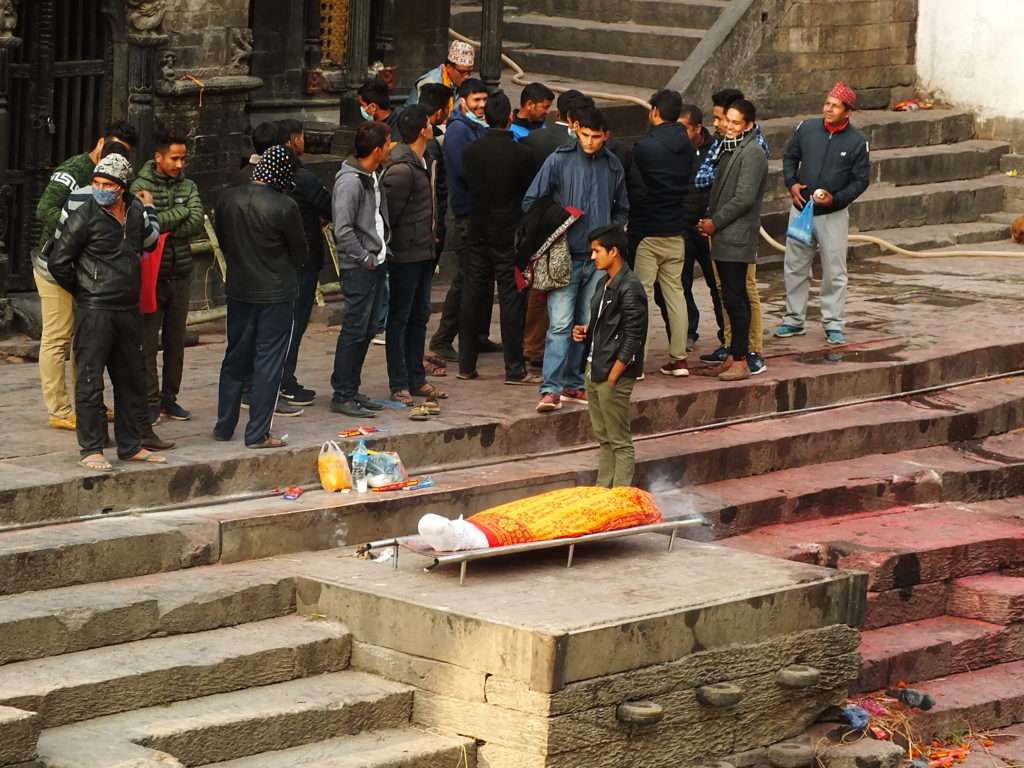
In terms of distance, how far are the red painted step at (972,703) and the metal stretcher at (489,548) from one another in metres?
1.72

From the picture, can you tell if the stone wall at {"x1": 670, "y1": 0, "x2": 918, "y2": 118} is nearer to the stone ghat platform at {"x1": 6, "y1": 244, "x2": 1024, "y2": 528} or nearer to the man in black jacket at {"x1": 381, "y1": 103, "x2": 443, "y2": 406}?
the stone ghat platform at {"x1": 6, "y1": 244, "x2": 1024, "y2": 528}

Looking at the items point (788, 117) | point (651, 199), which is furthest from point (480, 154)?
point (788, 117)

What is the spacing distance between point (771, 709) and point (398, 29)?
25.1 ft

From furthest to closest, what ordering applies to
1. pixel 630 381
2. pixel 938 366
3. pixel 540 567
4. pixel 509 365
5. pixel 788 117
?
pixel 788 117, pixel 938 366, pixel 509 365, pixel 630 381, pixel 540 567

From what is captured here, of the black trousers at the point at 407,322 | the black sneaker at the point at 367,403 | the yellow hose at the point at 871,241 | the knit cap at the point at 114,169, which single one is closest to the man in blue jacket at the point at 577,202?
the black trousers at the point at 407,322

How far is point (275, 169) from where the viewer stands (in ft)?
36.1

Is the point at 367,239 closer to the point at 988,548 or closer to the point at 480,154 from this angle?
the point at 480,154

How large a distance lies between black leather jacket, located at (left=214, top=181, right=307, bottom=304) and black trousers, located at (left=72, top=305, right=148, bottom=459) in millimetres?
715

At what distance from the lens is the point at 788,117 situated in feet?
62.5

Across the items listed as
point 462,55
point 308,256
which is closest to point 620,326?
point 308,256

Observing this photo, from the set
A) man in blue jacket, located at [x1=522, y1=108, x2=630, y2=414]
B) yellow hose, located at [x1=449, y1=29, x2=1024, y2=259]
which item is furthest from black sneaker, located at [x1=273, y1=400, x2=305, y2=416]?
yellow hose, located at [x1=449, y1=29, x2=1024, y2=259]

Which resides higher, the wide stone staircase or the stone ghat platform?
the stone ghat platform

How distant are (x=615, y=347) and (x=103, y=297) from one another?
2656 mm

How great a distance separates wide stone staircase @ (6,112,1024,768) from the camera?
8914 millimetres
